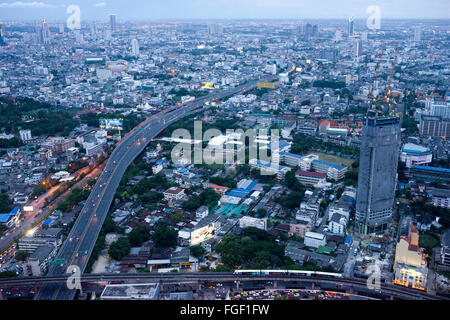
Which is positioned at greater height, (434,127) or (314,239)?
(434,127)

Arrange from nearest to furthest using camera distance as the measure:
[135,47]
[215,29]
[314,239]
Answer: [314,239] < [135,47] < [215,29]

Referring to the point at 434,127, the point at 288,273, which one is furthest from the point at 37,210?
the point at 434,127

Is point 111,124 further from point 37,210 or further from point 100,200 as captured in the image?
point 100,200

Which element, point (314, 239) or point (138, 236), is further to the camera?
point (138, 236)

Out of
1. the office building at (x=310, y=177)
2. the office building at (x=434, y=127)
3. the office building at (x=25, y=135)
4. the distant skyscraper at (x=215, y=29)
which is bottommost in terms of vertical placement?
the office building at (x=310, y=177)

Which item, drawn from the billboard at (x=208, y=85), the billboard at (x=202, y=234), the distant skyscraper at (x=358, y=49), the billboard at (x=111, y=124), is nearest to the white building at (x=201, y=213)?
the billboard at (x=202, y=234)

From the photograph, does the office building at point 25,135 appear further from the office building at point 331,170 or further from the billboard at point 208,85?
the billboard at point 208,85

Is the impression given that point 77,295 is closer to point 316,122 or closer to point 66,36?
point 316,122
